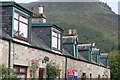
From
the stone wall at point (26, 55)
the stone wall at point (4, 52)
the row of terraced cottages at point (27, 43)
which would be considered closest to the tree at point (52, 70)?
the row of terraced cottages at point (27, 43)

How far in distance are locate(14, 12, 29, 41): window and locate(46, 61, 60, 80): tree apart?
117 inches

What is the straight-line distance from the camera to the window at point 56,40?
23300mm

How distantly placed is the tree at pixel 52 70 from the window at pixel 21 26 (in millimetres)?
2964

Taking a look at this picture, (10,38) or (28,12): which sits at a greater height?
(28,12)

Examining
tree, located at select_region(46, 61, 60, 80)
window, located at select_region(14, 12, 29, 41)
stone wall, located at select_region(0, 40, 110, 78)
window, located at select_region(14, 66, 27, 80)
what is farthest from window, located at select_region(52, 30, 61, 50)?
window, located at select_region(14, 66, 27, 80)

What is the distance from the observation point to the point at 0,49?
594 inches

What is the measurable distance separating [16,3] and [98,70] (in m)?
21.6

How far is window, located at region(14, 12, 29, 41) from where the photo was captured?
1730 centimetres

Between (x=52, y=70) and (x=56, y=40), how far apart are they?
326 centimetres

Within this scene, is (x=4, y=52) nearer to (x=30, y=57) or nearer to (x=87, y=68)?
(x=30, y=57)

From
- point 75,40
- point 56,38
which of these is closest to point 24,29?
point 56,38

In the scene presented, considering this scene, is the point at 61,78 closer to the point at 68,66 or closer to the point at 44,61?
the point at 68,66

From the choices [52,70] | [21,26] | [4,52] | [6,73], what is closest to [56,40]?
[52,70]

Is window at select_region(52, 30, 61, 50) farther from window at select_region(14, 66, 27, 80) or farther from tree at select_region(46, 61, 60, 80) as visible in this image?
window at select_region(14, 66, 27, 80)
